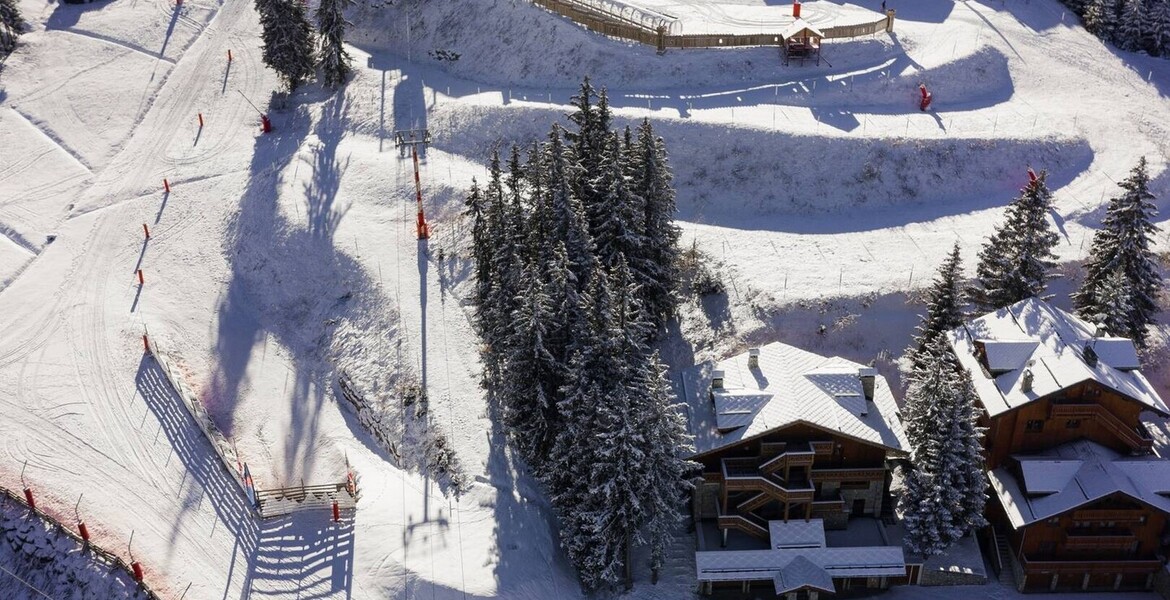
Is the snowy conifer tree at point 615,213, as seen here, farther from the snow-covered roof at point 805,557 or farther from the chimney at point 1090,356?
the chimney at point 1090,356

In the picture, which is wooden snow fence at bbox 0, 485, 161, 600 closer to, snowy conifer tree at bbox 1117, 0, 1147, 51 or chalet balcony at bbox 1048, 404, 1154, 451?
chalet balcony at bbox 1048, 404, 1154, 451

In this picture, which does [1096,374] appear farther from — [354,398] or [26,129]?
[26,129]

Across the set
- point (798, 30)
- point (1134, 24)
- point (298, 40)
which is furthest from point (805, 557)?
point (1134, 24)

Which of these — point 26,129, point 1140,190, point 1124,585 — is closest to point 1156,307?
point 1140,190

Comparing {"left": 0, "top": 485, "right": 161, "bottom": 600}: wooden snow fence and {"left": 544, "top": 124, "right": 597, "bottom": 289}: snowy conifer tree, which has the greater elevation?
{"left": 544, "top": 124, "right": 597, "bottom": 289}: snowy conifer tree

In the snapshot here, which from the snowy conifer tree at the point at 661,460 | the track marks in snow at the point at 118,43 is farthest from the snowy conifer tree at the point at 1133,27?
the track marks in snow at the point at 118,43

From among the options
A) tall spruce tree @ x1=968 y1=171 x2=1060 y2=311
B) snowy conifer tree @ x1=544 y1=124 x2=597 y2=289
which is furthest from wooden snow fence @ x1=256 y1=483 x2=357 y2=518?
tall spruce tree @ x1=968 y1=171 x2=1060 y2=311

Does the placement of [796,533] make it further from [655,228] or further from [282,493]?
[282,493]
